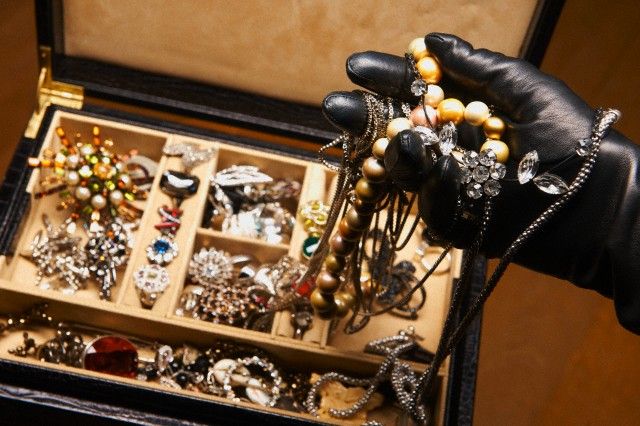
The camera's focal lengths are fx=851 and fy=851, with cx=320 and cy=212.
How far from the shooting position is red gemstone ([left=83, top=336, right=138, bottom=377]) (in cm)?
133

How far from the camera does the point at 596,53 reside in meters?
1.93

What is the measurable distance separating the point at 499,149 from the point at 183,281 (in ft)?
2.09

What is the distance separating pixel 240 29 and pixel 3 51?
785mm

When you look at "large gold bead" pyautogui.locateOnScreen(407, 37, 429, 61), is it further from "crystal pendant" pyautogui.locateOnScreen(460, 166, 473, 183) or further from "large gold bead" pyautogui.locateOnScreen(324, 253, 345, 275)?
"large gold bead" pyautogui.locateOnScreen(324, 253, 345, 275)

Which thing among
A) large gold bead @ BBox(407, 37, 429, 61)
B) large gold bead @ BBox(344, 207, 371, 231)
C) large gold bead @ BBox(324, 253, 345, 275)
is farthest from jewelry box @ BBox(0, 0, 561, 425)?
large gold bead @ BBox(407, 37, 429, 61)

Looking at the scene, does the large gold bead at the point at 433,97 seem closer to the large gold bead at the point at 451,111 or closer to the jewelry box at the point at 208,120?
the large gold bead at the point at 451,111

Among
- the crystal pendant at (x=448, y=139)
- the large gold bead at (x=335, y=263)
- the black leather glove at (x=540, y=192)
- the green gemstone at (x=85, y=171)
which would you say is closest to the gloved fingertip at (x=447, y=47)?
the black leather glove at (x=540, y=192)

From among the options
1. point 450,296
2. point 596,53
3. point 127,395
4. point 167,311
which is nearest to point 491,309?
point 450,296

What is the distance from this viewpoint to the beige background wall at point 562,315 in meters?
1.71

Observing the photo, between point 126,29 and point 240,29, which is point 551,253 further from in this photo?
point 126,29

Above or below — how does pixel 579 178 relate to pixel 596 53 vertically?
below

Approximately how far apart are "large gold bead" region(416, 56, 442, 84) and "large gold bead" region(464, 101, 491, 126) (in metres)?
0.07

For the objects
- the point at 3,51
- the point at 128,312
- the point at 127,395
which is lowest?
the point at 127,395

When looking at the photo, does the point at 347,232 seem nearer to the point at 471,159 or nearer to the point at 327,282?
the point at 327,282
